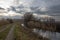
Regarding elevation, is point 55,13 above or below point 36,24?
above

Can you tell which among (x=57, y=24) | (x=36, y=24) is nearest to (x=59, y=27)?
(x=57, y=24)

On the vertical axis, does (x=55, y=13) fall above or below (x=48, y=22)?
above

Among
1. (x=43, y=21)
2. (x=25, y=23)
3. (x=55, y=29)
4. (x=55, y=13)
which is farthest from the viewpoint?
(x=43, y=21)

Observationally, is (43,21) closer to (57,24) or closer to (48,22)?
(48,22)

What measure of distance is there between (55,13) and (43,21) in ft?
90.8

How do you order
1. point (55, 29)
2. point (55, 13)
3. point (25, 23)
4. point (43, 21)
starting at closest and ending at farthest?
point (55, 13)
point (55, 29)
point (25, 23)
point (43, 21)

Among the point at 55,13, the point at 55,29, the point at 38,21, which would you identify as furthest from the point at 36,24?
the point at 55,13

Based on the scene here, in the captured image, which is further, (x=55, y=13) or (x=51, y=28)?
(x=51, y=28)

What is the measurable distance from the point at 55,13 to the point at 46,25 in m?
20.6

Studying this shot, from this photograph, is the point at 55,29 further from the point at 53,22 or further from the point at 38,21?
the point at 38,21

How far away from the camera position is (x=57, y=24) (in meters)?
81.9

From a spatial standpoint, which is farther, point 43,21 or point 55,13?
point 43,21

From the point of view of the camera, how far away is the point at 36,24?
302 ft

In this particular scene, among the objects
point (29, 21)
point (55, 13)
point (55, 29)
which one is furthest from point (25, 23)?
point (55, 13)
